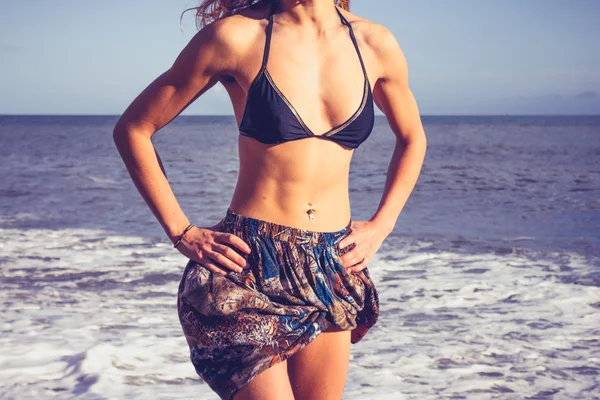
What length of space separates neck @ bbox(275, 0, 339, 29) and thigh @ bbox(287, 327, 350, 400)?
3.29ft

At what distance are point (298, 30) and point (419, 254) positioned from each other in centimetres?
777

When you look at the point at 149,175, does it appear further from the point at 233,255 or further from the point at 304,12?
the point at 304,12

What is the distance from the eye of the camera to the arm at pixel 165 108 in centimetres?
231

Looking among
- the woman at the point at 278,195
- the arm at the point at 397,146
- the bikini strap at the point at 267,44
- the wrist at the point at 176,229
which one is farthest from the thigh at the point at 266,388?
the bikini strap at the point at 267,44

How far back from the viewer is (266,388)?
88.3 inches

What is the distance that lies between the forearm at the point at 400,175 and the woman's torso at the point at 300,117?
40 cm

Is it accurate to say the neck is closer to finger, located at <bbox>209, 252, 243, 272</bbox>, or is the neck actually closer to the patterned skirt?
the patterned skirt

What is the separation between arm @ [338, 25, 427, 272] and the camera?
2.51 meters

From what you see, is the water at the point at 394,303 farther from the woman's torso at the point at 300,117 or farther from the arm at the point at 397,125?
the woman's torso at the point at 300,117

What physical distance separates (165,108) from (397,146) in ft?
3.02

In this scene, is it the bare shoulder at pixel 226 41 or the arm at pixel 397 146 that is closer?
the bare shoulder at pixel 226 41

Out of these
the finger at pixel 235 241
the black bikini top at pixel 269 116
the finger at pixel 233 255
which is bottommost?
the finger at pixel 233 255

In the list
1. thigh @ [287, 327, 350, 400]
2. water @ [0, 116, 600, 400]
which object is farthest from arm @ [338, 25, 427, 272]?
water @ [0, 116, 600, 400]

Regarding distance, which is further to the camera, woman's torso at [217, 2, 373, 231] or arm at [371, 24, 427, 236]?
arm at [371, 24, 427, 236]
